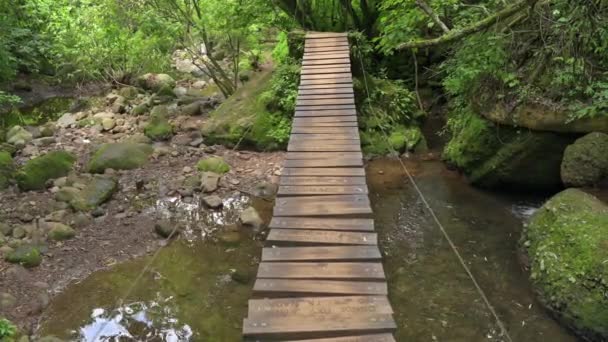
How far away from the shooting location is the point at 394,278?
4.96 meters

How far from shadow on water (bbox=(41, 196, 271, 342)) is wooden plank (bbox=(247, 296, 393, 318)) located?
1645mm

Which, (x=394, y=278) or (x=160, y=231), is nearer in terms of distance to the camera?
(x=394, y=278)

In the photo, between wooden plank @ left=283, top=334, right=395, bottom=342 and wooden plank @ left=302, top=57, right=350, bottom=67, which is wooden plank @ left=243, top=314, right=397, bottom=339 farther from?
wooden plank @ left=302, top=57, right=350, bottom=67

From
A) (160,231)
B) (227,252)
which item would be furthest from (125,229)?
(227,252)

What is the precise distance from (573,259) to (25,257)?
212 inches

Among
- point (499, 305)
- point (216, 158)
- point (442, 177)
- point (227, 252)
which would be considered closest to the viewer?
point (499, 305)

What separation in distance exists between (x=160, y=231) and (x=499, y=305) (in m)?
3.80

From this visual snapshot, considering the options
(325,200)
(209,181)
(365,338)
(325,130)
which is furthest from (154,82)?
(365,338)

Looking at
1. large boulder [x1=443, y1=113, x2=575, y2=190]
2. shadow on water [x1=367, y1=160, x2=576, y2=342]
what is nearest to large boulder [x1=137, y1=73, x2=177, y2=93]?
shadow on water [x1=367, y1=160, x2=576, y2=342]

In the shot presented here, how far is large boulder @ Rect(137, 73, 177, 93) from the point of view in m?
12.1

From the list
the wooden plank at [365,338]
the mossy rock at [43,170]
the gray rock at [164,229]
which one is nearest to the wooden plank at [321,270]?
the wooden plank at [365,338]

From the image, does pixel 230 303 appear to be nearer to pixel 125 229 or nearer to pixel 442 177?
pixel 125 229

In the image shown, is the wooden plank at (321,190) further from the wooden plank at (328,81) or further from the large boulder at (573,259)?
the wooden plank at (328,81)

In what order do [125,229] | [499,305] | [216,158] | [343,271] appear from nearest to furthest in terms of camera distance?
[343,271], [499,305], [125,229], [216,158]
